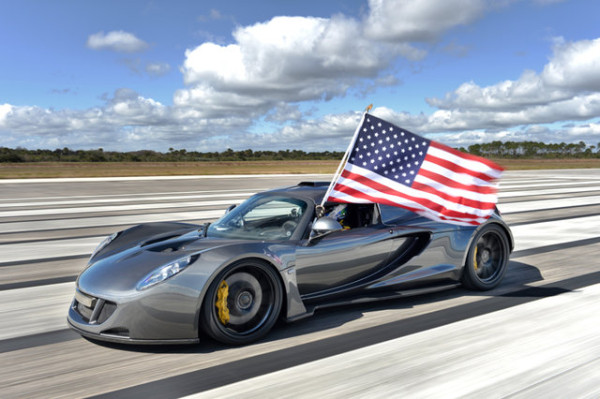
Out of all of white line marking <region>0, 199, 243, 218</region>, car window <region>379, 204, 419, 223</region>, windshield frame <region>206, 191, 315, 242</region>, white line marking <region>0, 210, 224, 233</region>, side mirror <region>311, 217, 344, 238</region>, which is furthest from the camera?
white line marking <region>0, 199, 243, 218</region>

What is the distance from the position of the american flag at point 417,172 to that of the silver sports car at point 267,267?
23 cm

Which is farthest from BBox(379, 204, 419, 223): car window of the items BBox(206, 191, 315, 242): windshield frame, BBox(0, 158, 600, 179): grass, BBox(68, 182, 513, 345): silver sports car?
BBox(0, 158, 600, 179): grass

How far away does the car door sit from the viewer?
169 inches

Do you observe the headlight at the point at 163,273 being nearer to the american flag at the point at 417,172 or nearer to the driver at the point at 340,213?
the driver at the point at 340,213

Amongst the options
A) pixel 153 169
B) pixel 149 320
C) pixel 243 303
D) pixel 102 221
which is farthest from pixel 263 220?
pixel 153 169

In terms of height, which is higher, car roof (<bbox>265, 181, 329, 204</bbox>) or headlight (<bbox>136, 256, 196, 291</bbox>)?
car roof (<bbox>265, 181, 329, 204</bbox>)

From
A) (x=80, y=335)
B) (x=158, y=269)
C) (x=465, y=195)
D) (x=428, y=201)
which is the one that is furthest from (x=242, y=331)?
(x=465, y=195)

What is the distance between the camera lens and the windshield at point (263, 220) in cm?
457

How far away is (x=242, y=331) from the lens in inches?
157

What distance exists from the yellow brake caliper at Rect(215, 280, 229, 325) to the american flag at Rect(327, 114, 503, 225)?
5.37ft

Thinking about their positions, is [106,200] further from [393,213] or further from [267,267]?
[267,267]

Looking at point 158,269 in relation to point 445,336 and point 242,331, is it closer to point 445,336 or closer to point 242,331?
point 242,331

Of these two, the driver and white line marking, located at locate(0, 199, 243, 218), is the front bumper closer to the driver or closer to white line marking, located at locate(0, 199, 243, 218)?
the driver

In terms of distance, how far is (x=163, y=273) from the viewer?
12.2 feet
